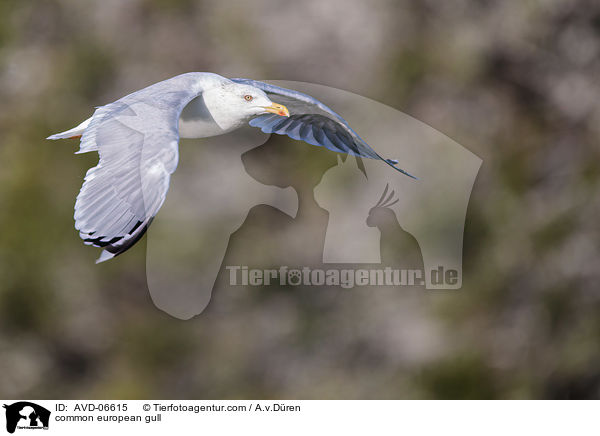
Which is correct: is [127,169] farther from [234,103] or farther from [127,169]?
[234,103]

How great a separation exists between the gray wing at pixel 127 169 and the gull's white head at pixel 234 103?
103 mm

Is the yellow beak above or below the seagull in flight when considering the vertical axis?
above

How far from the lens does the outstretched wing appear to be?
2.23ft

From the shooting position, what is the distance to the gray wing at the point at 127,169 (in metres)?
0.68

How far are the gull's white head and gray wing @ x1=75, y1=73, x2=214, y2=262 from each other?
0.10 metres

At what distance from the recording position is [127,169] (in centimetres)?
73

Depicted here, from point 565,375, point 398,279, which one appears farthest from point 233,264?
point 565,375
